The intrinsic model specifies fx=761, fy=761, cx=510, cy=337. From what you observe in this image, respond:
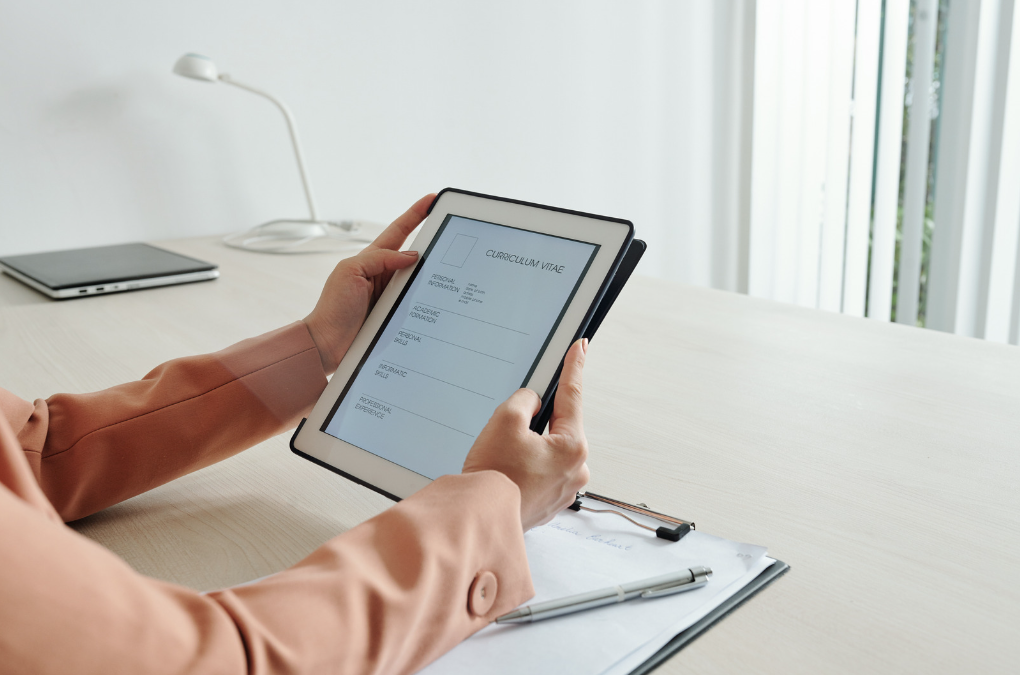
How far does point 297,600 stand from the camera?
14.8 inches

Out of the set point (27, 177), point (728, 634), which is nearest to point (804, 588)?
point (728, 634)

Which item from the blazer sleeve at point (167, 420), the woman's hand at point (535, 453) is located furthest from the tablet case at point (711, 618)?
the blazer sleeve at point (167, 420)

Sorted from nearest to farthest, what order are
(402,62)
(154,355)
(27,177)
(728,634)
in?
(728,634) → (154,355) → (27,177) → (402,62)

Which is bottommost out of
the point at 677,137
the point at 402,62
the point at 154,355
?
the point at 154,355

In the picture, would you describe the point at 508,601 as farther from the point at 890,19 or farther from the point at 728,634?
the point at 890,19

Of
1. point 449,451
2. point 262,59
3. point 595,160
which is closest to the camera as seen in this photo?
point 449,451

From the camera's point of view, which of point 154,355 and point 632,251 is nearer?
point 632,251

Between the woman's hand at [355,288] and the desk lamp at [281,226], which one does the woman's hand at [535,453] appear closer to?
the woman's hand at [355,288]

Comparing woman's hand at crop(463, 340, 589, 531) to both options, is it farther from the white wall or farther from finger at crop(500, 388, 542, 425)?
the white wall

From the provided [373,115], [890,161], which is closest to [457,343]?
[373,115]

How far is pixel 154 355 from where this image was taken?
96cm

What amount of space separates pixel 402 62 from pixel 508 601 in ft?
5.80

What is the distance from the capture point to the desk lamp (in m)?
1.50

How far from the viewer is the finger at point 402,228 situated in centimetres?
67
